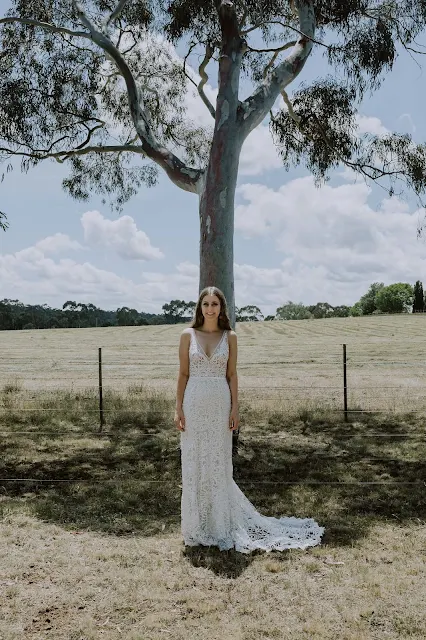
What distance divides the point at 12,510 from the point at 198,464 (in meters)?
2.20

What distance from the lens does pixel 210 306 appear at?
484cm

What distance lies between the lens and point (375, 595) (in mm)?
3980

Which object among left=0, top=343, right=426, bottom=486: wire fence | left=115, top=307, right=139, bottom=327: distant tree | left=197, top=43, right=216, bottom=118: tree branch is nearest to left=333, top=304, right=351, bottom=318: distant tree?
left=115, top=307, right=139, bottom=327: distant tree

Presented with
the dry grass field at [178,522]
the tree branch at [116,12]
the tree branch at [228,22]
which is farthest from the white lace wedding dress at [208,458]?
the tree branch at [116,12]

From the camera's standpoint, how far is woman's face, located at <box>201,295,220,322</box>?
15.9 feet

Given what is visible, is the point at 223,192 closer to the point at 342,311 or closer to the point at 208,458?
the point at 208,458

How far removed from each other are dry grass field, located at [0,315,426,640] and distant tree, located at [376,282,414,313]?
75768 millimetres

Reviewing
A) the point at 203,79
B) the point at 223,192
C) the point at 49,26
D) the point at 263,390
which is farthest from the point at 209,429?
the point at 263,390

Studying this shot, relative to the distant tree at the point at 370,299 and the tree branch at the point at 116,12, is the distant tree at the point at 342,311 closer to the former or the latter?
the distant tree at the point at 370,299

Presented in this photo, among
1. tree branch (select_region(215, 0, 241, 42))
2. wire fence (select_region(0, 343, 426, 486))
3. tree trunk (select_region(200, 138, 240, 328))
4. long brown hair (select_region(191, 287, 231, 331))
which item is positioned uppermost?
tree branch (select_region(215, 0, 241, 42))

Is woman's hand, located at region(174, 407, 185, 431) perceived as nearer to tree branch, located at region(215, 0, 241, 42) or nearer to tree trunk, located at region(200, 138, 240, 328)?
tree trunk, located at region(200, 138, 240, 328)

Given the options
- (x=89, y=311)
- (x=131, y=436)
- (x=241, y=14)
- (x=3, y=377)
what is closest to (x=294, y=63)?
(x=241, y=14)

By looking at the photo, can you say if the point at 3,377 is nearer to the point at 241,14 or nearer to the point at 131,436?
the point at 131,436

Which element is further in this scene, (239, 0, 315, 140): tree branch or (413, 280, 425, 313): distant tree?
(413, 280, 425, 313): distant tree
